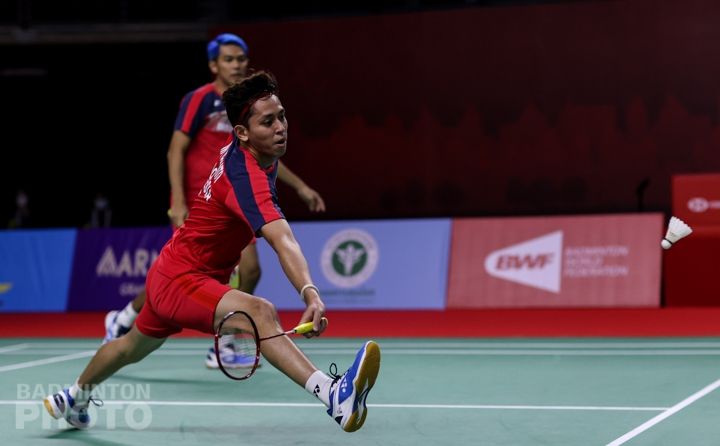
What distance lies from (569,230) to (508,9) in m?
5.95

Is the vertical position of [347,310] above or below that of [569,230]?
below

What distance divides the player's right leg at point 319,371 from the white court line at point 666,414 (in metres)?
0.90

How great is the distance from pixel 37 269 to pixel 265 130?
26.6ft

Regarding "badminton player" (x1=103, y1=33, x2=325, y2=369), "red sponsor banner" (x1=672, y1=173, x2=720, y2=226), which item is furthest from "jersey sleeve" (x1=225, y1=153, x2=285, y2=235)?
"red sponsor banner" (x1=672, y1=173, x2=720, y2=226)

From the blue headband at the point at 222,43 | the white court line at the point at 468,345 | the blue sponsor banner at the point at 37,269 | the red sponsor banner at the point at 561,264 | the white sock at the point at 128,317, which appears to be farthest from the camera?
the blue sponsor banner at the point at 37,269

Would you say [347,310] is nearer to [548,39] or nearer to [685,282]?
[685,282]

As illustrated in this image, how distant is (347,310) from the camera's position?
10.4 meters

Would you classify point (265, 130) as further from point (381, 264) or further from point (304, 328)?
point (381, 264)

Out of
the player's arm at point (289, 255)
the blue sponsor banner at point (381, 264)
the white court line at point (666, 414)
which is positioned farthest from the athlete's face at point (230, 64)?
the blue sponsor banner at point (381, 264)

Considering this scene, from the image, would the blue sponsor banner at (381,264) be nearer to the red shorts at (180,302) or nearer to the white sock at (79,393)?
the white sock at (79,393)

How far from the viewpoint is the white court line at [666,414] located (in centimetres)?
390

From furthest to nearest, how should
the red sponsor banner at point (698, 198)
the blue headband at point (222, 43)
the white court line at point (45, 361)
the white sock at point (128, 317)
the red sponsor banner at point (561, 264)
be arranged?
the red sponsor banner at point (561, 264)
the red sponsor banner at point (698, 198)
the white court line at point (45, 361)
the white sock at point (128, 317)
the blue headband at point (222, 43)

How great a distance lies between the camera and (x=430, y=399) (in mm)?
5008

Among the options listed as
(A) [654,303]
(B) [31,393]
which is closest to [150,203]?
(A) [654,303]
